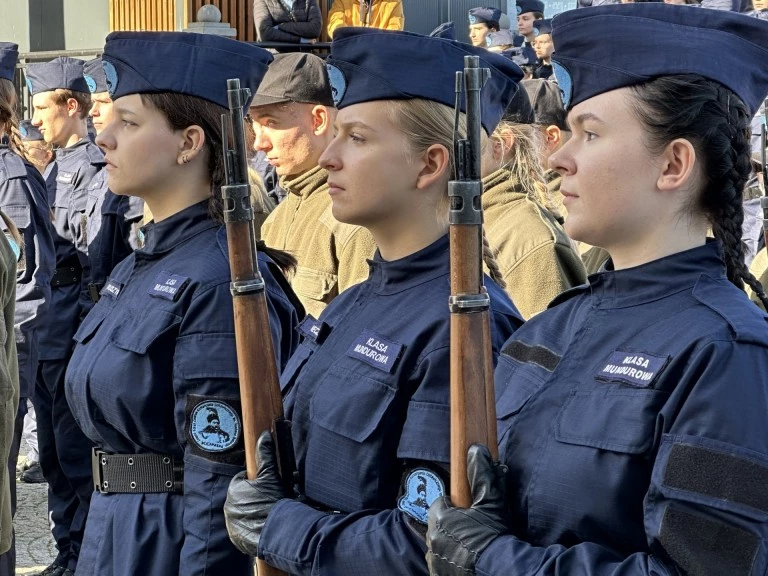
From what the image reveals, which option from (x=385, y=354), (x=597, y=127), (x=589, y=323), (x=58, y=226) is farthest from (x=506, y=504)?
(x=58, y=226)

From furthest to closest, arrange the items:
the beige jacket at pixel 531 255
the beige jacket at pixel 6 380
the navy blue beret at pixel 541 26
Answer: the navy blue beret at pixel 541 26, the beige jacket at pixel 531 255, the beige jacket at pixel 6 380

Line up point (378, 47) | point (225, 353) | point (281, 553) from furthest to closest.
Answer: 1. point (225, 353)
2. point (378, 47)
3. point (281, 553)

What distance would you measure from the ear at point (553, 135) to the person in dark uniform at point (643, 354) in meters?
2.83

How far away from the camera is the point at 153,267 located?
10.4 feet

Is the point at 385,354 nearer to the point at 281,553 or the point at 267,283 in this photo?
the point at 281,553

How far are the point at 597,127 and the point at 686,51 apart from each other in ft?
0.60

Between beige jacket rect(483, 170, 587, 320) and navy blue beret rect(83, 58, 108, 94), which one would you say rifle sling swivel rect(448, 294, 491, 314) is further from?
navy blue beret rect(83, 58, 108, 94)

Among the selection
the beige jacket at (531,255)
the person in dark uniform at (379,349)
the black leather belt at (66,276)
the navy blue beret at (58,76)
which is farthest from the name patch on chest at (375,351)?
the navy blue beret at (58,76)

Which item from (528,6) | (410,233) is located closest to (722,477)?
(410,233)

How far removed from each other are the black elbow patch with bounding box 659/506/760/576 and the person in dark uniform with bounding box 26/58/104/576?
170 inches

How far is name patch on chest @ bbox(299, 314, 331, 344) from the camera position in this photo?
2.66 meters

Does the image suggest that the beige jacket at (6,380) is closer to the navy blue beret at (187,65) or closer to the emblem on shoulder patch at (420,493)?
the navy blue beret at (187,65)

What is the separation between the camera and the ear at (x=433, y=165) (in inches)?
101

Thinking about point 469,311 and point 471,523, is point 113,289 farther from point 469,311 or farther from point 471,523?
point 471,523
